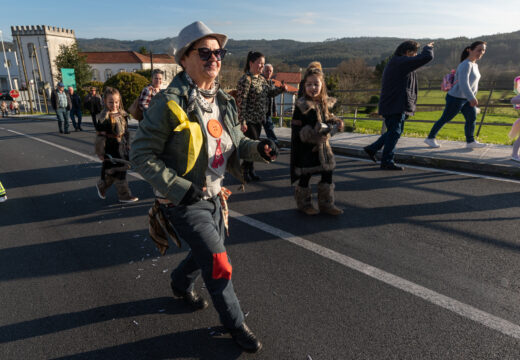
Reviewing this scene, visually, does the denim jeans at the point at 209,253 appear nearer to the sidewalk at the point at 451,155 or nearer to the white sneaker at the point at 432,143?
the sidewalk at the point at 451,155

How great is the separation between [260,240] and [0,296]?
251 centimetres

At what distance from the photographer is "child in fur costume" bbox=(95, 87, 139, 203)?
540cm

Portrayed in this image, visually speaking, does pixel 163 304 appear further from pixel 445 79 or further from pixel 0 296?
pixel 445 79

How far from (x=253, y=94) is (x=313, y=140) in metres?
2.17

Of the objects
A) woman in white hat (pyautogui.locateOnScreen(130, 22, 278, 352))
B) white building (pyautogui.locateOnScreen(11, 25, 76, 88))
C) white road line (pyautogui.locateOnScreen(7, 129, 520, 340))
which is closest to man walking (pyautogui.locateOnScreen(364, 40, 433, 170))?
white road line (pyautogui.locateOnScreen(7, 129, 520, 340))

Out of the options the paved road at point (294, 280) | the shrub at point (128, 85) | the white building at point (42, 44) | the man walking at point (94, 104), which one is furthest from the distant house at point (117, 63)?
the paved road at point (294, 280)

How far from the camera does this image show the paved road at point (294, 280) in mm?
2340

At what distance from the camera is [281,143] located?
10242 mm

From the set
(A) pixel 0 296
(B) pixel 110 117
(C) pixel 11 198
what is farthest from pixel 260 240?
(C) pixel 11 198

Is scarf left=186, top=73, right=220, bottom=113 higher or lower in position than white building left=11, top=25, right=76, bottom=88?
lower

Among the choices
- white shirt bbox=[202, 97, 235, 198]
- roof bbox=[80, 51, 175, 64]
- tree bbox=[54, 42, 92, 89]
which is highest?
roof bbox=[80, 51, 175, 64]

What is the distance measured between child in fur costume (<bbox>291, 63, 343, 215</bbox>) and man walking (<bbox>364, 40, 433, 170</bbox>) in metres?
2.70

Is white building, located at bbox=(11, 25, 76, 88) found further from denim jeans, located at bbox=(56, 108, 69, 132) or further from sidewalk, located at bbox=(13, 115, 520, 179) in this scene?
sidewalk, located at bbox=(13, 115, 520, 179)

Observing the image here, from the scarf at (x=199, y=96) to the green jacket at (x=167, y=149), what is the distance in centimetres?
3
